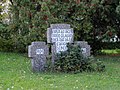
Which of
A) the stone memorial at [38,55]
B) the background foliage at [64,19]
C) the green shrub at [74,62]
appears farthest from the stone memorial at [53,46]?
the background foliage at [64,19]

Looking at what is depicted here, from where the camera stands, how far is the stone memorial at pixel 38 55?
477 inches

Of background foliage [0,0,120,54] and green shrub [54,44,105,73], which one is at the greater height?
background foliage [0,0,120,54]

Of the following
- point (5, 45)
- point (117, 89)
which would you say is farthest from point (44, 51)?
point (5, 45)

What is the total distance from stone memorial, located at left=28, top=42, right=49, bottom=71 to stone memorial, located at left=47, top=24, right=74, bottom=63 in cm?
35

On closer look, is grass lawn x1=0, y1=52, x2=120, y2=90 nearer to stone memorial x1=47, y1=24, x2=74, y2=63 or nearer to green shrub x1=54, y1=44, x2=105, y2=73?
green shrub x1=54, y1=44, x2=105, y2=73

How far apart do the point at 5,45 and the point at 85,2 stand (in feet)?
16.1

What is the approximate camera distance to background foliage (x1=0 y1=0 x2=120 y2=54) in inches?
666

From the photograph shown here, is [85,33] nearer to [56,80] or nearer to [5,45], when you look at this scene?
[5,45]

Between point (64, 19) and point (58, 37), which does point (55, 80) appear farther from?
point (64, 19)

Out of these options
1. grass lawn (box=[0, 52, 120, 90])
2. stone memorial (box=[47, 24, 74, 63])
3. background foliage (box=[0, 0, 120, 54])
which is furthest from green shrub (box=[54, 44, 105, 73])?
background foliage (box=[0, 0, 120, 54])

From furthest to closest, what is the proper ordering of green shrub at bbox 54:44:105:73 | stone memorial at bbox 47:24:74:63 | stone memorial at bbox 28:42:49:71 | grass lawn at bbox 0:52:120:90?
stone memorial at bbox 47:24:74:63
stone memorial at bbox 28:42:49:71
green shrub at bbox 54:44:105:73
grass lawn at bbox 0:52:120:90

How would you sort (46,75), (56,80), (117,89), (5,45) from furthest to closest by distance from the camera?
(5,45)
(46,75)
(56,80)
(117,89)

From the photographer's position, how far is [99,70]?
12.2 metres

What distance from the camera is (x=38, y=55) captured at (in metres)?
12.2
